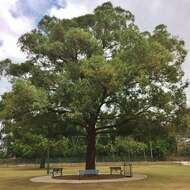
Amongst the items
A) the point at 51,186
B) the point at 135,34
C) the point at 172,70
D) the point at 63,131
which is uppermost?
the point at 135,34

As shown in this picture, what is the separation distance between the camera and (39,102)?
3100 cm

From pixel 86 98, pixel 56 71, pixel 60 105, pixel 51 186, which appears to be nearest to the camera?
pixel 51 186

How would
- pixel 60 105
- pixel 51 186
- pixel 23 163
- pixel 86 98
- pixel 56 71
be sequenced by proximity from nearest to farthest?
1. pixel 51 186
2. pixel 86 98
3. pixel 60 105
4. pixel 56 71
5. pixel 23 163

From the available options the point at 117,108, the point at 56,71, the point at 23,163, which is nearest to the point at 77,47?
the point at 56,71

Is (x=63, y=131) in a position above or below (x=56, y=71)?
below

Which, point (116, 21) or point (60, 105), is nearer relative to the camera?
point (60, 105)

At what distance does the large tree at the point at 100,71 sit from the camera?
3130 cm

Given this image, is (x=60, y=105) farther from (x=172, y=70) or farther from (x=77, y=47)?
(x=172, y=70)

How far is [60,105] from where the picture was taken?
33125mm

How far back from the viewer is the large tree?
1232 inches

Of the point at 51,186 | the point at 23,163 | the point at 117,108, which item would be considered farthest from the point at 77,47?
the point at 23,163

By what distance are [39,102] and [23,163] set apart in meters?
50.3

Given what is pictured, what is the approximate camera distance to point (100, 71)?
30.0 meters

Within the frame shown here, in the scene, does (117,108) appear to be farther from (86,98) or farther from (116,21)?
(116,21)
